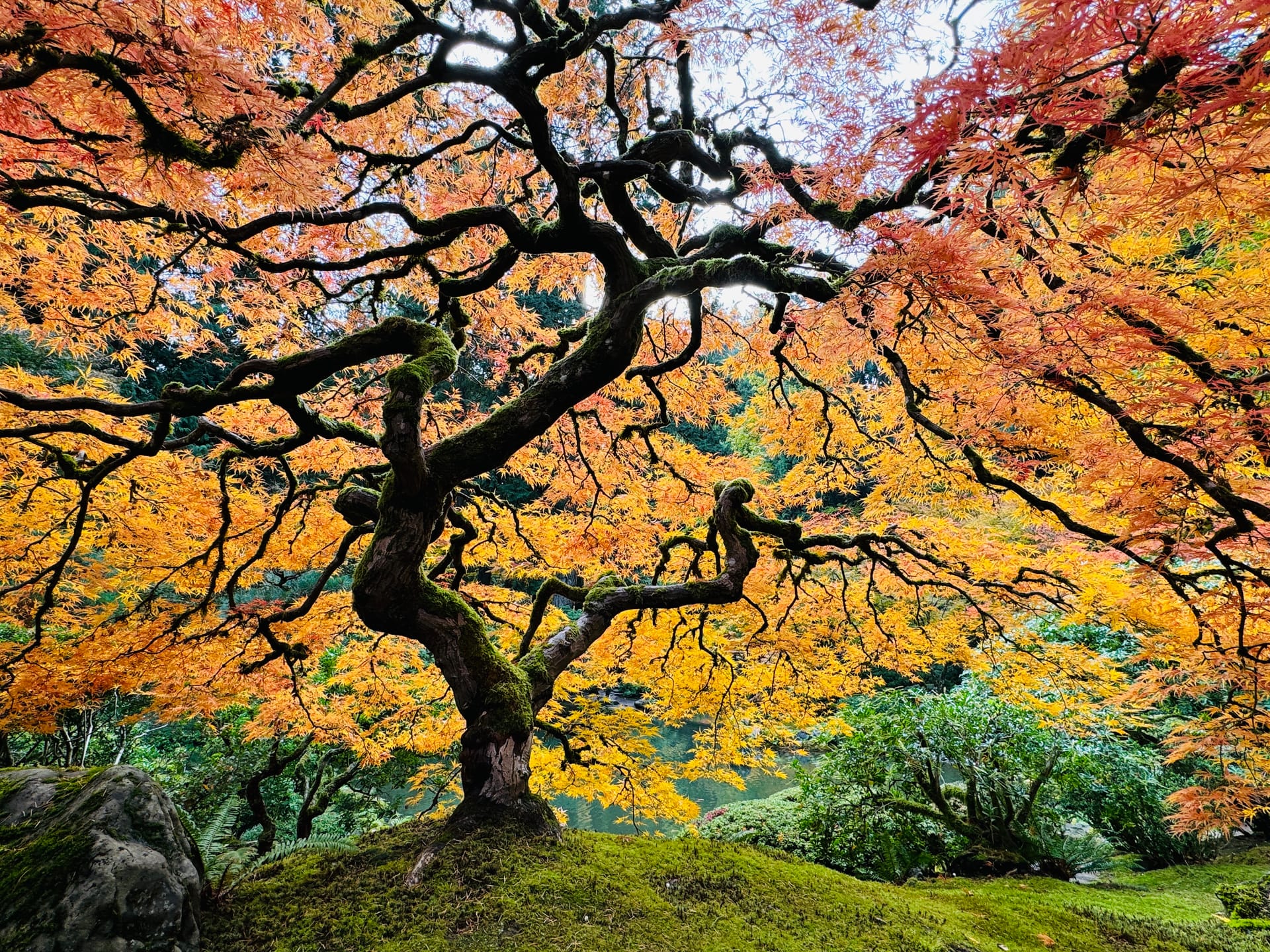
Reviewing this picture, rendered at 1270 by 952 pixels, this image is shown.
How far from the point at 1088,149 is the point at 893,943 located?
9.40 feet

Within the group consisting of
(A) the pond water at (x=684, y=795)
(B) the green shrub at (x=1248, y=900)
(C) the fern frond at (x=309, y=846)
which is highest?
(C) the fern frond at (x=309, y=846)

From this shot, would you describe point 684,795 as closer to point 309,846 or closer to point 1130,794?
point 1130,794

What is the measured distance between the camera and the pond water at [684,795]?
8430mm

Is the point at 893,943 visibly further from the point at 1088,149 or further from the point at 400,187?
the point at 400,187

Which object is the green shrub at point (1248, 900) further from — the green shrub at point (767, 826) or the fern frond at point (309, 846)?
the fern frond at point (309, 846)

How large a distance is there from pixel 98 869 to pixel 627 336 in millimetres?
2749

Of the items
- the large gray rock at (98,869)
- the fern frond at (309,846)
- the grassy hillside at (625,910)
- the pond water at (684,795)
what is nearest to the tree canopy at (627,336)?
the grassy hillside at (625,910)

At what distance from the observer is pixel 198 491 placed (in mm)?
3805

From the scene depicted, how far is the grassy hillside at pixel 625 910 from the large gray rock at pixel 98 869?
222 mm

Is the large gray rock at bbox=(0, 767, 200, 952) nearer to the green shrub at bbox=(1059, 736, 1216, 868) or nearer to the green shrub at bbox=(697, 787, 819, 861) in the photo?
the green shrub at bbox=(697, 787, 819, 861)

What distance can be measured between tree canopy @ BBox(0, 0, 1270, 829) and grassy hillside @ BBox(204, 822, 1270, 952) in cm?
44

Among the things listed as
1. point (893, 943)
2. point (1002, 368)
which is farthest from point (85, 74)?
point (893, 943)

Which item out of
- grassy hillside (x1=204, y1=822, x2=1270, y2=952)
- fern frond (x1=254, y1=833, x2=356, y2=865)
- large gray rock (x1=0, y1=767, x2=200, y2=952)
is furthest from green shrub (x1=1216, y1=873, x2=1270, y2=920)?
large gray rock (x1=0, y1=767, x2=200, y2=952)

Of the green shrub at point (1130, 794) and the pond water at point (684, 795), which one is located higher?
the green shrub at point (1130, 794)
